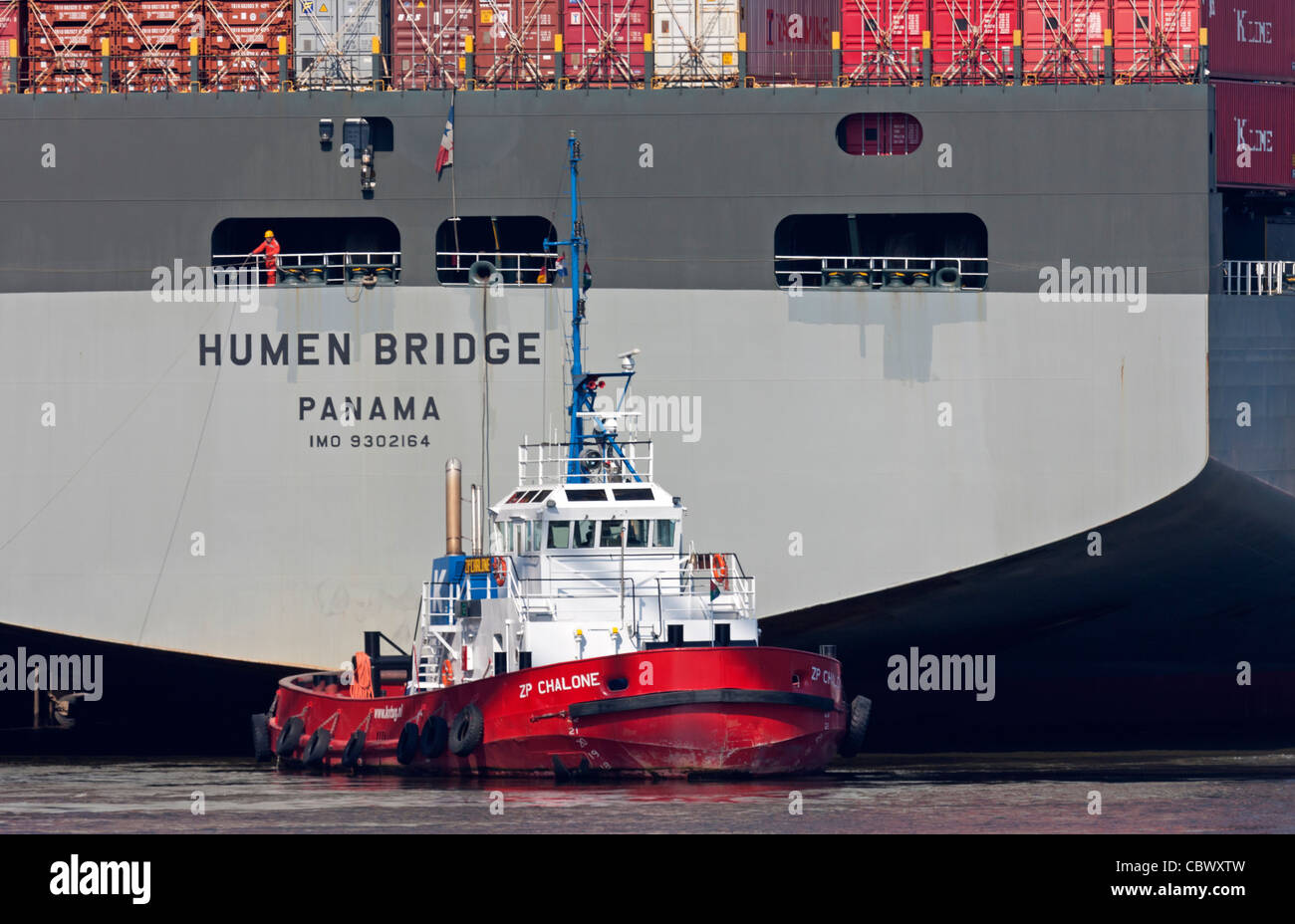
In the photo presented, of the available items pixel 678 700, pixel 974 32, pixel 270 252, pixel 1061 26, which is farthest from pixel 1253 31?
pixel 270 252

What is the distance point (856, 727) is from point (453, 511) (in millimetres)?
5549

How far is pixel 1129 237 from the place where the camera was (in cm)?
2592

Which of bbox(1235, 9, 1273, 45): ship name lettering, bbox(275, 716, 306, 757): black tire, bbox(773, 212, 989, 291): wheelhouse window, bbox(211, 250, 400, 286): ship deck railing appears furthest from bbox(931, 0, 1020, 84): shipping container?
bbox(275, 716, 306, 757): black tire

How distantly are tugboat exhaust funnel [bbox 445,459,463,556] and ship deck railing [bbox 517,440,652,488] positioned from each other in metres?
0.79

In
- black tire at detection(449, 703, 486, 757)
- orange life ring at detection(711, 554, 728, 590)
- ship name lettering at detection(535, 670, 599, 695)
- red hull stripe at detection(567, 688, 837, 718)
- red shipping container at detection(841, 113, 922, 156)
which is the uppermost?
red shipping container at detection(841, 113, 922, 156)

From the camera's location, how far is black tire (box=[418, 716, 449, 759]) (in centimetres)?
2291

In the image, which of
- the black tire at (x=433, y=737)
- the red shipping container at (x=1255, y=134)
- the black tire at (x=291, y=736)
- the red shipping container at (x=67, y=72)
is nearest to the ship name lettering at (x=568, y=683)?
the black tire at (x=433, y=737)

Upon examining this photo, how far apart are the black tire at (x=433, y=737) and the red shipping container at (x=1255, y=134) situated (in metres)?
12.7

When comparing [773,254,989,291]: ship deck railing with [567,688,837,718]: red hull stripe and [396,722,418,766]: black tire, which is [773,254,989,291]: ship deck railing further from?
[396,722,418,766]: black tire

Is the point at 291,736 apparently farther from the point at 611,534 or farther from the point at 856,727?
the point at 856,727

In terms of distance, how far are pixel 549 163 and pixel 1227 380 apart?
354 inches

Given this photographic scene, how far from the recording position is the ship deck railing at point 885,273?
26094 mm
